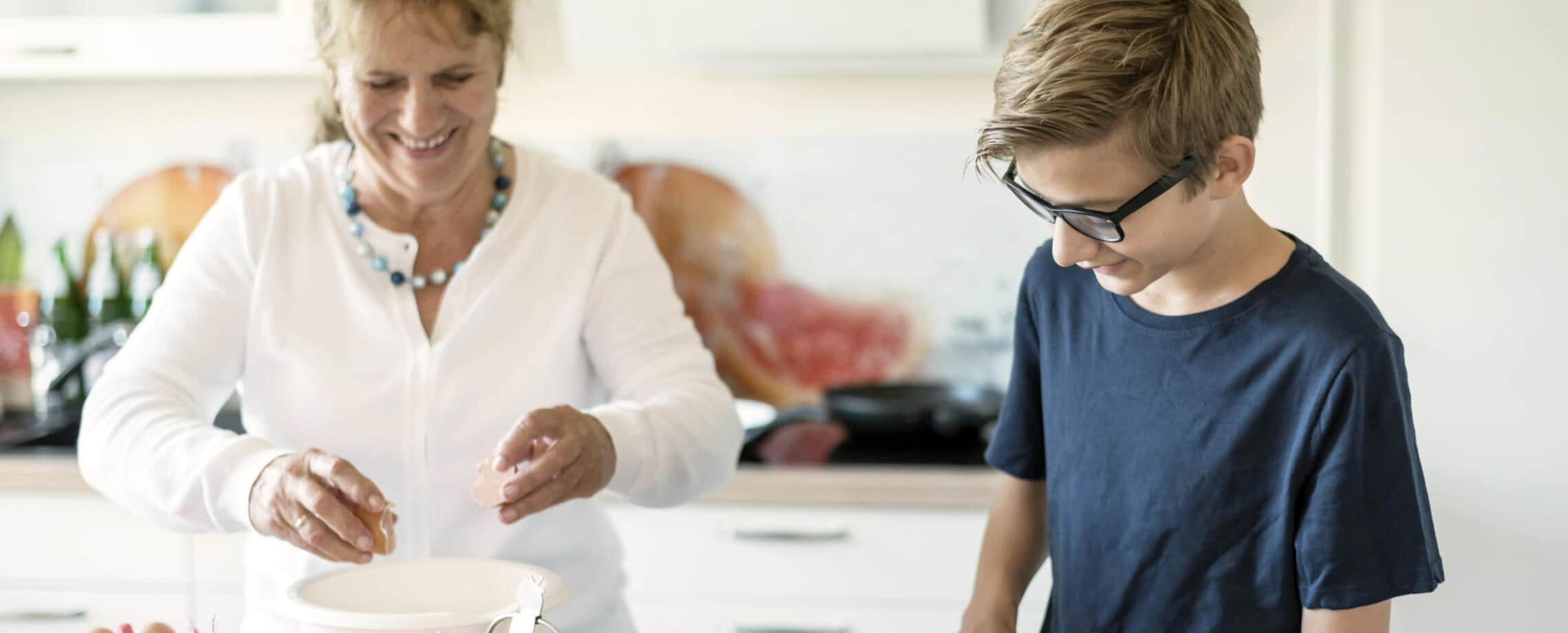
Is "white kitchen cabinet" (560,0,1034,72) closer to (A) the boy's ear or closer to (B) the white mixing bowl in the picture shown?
(A) the boy's ear

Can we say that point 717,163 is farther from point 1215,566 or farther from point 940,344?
point 1215,566

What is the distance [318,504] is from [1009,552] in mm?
576

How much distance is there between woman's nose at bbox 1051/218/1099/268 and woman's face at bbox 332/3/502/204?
612mm

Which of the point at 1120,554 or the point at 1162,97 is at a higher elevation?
the point at 1162,97

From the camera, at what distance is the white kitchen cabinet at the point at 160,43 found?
7.25ft

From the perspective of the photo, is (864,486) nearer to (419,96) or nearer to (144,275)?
(419,96)

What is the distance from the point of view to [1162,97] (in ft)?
3.01

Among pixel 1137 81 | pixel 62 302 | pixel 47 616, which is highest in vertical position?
pixel 1137 81

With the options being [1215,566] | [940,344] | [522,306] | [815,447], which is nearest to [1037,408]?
[1215,566]

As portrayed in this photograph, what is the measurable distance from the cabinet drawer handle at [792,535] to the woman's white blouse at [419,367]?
65 cm

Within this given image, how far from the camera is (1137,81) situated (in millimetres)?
922

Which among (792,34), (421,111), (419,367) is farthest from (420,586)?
(792,34)

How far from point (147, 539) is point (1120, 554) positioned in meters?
1.59

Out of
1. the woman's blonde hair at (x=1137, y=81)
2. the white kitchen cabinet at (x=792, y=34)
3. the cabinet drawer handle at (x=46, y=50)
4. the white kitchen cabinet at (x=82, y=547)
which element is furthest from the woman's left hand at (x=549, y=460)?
the cabinet drawer handle at (x=46, y=50)
